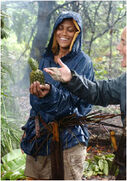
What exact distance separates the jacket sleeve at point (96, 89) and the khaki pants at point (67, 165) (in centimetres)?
35

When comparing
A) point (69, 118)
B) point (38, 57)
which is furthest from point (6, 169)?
point (69, 118)

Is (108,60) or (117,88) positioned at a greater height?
(108,60)

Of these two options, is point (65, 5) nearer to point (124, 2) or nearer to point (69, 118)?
point (124, 2)

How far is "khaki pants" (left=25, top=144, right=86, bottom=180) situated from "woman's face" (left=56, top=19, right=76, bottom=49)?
0.51m

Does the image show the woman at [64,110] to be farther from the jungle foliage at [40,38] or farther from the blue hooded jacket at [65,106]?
the jungle foliage at [40,38]

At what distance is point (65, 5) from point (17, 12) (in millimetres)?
597

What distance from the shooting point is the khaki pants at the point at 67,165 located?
3.45ft

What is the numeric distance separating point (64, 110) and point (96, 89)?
0.25 meters

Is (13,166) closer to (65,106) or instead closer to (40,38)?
(40,38)

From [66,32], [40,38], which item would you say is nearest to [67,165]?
[66,32]

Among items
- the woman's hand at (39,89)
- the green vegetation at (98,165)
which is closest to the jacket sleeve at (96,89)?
the woman's hand at (39,89)

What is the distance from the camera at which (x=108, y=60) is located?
2.34 m

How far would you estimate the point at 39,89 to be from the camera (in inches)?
34.7

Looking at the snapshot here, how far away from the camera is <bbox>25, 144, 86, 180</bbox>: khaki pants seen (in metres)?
1.05
